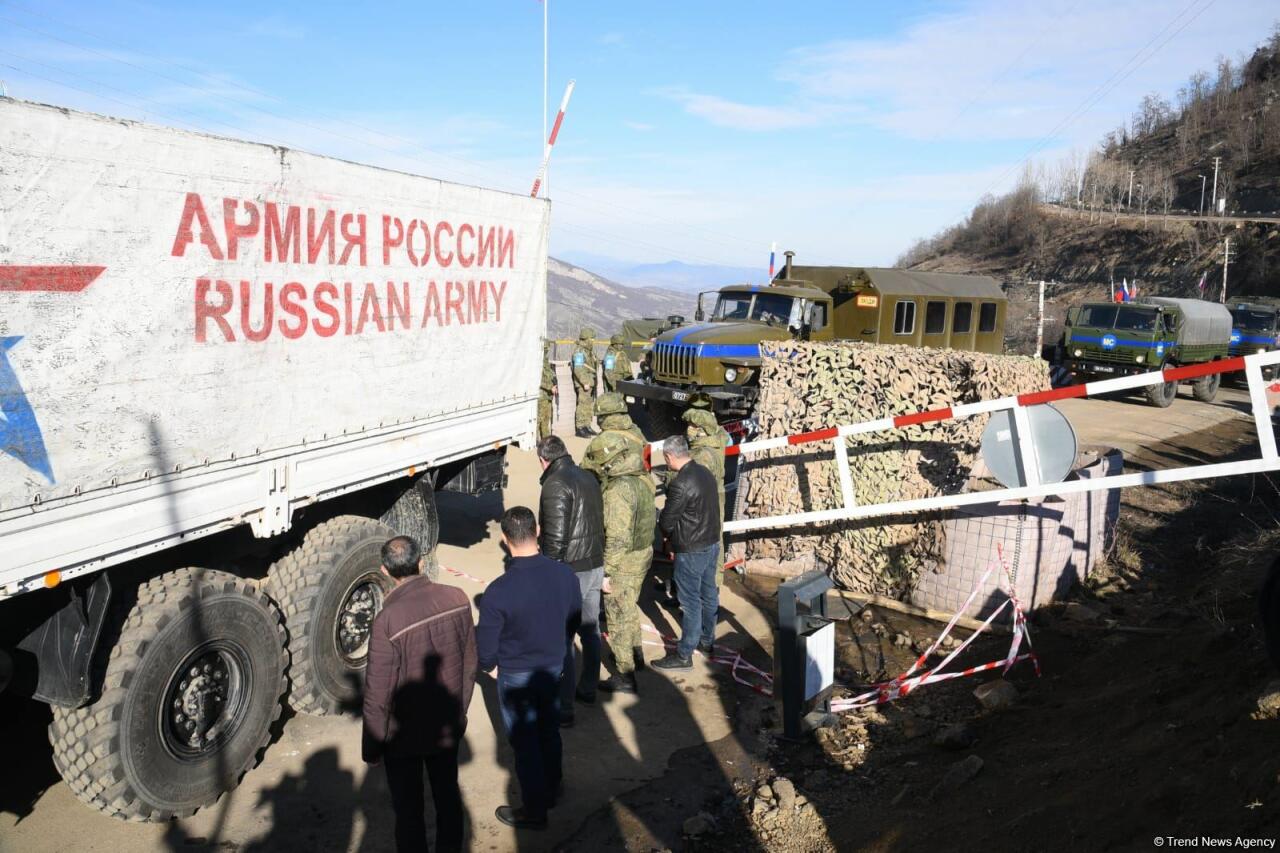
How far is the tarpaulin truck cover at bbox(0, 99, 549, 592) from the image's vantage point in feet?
11.1

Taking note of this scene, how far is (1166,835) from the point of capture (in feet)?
9.95

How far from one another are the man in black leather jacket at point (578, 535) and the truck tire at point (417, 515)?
107 centimetres

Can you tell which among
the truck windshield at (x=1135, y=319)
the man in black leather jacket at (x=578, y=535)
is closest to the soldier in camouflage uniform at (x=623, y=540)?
the man in black leather jacket at (x=578, y=535)

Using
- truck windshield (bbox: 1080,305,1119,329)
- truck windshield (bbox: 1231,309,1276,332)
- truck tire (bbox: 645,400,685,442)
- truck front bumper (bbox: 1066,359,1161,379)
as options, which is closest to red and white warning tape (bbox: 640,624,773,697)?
truck tire (bbox: 645,400,685,442)

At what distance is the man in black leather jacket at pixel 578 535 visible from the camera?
207 inches

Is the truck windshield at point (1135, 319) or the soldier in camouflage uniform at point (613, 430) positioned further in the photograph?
the truck windshield at point (1135, 319)

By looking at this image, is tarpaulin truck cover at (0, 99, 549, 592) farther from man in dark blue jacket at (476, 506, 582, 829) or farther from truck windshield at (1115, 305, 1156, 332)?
truck windshield at (1115, 305, 1156, 332)

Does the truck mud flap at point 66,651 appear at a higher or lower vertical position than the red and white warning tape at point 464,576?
higher

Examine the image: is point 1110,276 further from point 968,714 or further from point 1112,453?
point 968,714

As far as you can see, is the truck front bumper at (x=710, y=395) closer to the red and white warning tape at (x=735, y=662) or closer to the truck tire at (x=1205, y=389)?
the red and white warning tape at (x=735, y=662)

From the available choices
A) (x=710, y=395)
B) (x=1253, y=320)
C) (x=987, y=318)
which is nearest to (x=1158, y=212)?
(x=1253, y=320)

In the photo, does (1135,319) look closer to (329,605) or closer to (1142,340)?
(1142,340)

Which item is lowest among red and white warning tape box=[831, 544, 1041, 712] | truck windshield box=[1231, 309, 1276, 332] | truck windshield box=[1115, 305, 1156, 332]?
red and white warning tape box=[831, 544, 1041, 712]

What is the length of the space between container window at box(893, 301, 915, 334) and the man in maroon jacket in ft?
37.2
